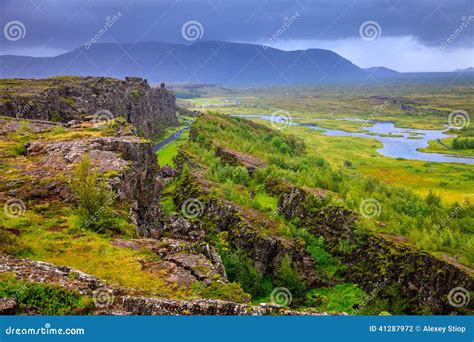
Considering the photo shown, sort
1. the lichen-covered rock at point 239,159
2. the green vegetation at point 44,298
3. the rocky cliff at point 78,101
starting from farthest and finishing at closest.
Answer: the lichen-covered rock at point 239,159 < the rocky cliff at point 78,101 < the green vegetation at point 44,298

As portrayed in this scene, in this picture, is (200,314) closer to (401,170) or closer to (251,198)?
(251,198)

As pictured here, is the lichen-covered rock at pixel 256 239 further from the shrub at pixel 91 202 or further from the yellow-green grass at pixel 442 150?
the yellow-green grass at pixel 442 150

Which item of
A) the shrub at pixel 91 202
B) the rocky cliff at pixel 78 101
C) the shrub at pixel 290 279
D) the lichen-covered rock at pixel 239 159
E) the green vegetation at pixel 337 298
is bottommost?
the green vegetation at pixel 337 298

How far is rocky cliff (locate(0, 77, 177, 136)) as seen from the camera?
57031mm

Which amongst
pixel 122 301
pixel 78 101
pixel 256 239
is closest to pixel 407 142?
pixel 78 101

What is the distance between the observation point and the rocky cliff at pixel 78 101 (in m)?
57.0

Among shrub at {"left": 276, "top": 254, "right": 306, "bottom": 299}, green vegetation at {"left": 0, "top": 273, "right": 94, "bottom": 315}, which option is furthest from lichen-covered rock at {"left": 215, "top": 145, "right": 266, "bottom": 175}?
green vegetation at {"left": 0, "top": 273, "right": 94, "bottom": 315}

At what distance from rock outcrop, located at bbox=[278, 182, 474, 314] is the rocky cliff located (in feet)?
97.3

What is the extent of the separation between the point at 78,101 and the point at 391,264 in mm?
60337

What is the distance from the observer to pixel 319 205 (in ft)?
164

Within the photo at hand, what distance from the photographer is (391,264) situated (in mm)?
38594

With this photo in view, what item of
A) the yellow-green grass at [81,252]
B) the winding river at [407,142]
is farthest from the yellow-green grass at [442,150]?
the yellow-green grass at [81,252]

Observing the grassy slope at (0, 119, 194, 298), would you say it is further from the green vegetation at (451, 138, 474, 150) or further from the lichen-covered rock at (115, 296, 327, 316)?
the green vegetation at (451, 138, 474, 150)

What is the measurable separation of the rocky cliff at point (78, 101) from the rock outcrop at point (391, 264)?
29.7 meters
